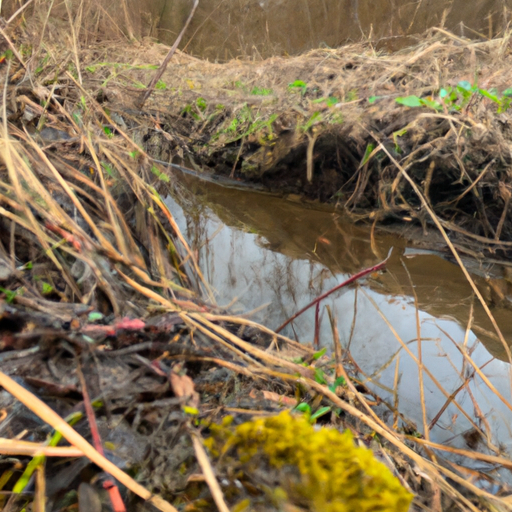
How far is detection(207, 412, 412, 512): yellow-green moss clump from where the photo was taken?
0.50m

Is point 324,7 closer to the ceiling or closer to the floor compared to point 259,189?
closer to the ceiling

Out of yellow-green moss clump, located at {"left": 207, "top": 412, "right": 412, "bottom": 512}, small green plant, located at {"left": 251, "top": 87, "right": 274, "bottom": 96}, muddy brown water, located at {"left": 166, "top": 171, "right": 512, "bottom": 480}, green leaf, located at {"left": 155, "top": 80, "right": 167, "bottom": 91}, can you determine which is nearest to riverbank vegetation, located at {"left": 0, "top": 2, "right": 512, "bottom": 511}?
yellow-green moss clump, located at {"left": 207, "top": 412, "right": 412, "bottom": 512}

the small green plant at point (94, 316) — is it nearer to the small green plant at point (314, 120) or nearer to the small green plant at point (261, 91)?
the small green plant at point (314, 120)

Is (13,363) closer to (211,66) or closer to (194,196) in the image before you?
(194,196)

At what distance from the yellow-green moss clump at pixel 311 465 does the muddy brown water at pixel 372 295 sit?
497 millimetres

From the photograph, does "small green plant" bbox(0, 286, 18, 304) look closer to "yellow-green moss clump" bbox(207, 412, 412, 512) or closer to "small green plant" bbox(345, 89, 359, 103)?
"yellow-green moss clump" bbox(207, 412, 412, 512)

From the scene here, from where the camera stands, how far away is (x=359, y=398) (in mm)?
858

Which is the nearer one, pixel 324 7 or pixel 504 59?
pixel 504 59

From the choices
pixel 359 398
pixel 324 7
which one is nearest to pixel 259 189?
pixel 359 398

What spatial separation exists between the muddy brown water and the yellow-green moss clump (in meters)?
0.50

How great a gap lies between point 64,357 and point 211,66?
4168mm

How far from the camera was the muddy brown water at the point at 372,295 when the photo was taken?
1182 mm

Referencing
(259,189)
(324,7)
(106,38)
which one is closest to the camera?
(259,189)

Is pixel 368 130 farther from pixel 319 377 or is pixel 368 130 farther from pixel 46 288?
pixel 46 288
